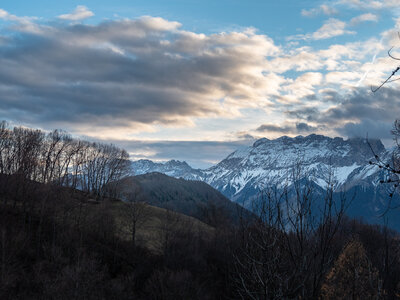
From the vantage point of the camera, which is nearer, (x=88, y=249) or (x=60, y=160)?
(x=88, y=249)

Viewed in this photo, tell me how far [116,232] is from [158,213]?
2531cm

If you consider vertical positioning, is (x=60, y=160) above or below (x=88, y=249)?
above

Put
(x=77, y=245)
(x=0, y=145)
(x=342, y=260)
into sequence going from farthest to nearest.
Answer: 1. (x=0, y=145)
2. (x=77, y=245)
3. (x=342, y=260)

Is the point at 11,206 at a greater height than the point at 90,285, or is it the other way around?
the point at 11,206

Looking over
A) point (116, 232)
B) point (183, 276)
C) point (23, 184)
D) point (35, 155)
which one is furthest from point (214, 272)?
point (35, 155)

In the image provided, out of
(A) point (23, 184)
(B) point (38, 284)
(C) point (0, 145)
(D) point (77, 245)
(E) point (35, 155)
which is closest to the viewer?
(B) point (38, 284)

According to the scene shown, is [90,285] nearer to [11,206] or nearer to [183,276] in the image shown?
[183,276]

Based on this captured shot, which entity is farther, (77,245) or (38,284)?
(77,245)

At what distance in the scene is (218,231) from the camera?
11094cm

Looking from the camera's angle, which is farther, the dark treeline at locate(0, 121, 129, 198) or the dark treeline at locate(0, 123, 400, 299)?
the dark treeline at locate(0, 121, 129, 198)

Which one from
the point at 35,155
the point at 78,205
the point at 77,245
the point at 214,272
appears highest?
the point at 35,155

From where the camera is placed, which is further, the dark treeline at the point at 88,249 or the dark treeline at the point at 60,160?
the dark treeline at the point at 60,160

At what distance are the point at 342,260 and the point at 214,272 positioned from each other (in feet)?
152

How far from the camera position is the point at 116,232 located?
92312 millimetres
